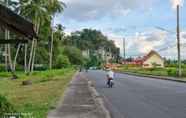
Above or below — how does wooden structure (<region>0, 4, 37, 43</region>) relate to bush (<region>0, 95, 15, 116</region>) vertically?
above

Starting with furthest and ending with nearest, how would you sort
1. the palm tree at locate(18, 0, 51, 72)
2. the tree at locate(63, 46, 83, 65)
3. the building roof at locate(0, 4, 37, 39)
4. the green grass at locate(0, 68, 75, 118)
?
the tree at locate(63, 46, 83, 65)
the palm tree at locate(18, 0, 51, 72)
the green grass at locate(0, 68, 75, 118)
the building roof at locate(0, 4, 37, 39)

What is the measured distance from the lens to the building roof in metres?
9.03

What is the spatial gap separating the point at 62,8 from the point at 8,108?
73.7 meters

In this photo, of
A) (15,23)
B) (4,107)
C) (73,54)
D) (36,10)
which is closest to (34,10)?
(36,10)

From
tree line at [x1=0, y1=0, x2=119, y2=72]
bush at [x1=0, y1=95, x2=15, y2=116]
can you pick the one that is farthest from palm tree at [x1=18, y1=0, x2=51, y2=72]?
bush at [x1=0, y1=95, x2=15, y2=116]

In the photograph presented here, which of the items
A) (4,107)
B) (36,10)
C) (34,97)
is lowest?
(34,97)

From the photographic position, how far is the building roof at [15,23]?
9.03 meters

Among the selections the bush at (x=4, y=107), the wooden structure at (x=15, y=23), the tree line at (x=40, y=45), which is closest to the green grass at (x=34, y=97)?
the bush at (x=4, y=107)

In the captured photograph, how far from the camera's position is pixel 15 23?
30.1 ft

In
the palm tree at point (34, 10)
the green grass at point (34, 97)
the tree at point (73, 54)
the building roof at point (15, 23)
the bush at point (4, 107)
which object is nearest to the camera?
the building roof at point (15, 23)

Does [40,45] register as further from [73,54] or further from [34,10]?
[73,54]

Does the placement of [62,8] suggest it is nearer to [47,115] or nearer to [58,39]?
[58,39]

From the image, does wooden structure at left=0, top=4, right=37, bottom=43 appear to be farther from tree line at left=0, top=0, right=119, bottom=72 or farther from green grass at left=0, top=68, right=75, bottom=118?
tree line at left=0, top=0, right=119, bottom=72

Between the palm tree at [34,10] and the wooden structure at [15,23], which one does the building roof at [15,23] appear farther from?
the palm tree at [34,10]
